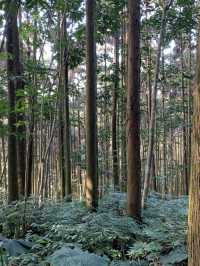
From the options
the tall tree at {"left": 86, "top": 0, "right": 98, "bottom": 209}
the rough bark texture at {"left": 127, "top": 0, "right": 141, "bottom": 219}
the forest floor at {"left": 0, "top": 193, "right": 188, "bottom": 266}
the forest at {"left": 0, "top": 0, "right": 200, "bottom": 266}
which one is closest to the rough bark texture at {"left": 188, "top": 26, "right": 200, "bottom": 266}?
the forest at {"left": 0, "top": 0, "right": 200, "bottom": 266}

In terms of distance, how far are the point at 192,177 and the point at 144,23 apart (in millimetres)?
9401

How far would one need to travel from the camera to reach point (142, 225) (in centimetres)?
660

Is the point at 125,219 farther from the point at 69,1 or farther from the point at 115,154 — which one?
the point at 115,154

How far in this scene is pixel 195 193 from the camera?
2.80 metres

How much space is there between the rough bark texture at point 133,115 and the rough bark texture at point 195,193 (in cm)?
421

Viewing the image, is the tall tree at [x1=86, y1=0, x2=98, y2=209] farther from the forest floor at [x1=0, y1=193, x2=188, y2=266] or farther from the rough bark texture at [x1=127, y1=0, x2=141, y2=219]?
the rough bark texture at [x1=127, y1=0, x2=141, y2=219]

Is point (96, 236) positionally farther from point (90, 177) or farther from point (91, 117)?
point (91, 117)

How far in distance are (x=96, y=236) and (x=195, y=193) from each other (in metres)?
2.91

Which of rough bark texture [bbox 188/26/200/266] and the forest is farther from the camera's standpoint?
the forest

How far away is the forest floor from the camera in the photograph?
397 centimetres

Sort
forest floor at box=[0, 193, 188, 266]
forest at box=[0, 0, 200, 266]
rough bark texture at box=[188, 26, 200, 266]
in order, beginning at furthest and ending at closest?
forest floor at box=[0, 193, 188, 266], forest at box=[0, 0, 200, 266], rough bark texture at box=[188, 26, 200, 266]

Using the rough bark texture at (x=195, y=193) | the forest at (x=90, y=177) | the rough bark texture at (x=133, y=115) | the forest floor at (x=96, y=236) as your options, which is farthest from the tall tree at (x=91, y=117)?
the rough bark texture at (x=195, y=193)

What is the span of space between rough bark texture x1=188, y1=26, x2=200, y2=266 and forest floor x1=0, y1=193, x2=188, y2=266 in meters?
0.90

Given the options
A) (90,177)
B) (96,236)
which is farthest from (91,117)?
(96,236)
